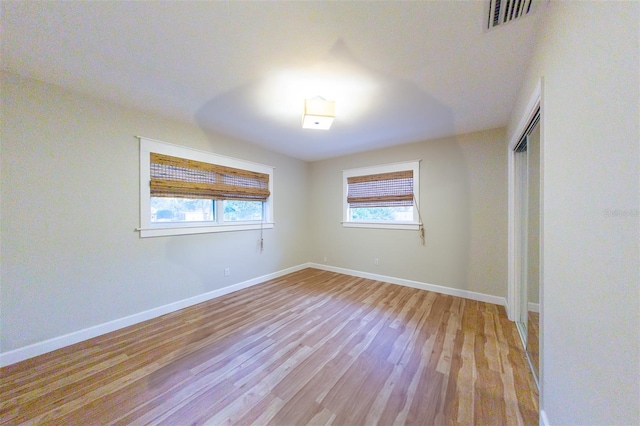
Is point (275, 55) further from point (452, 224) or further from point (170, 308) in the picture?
point (452, 224)

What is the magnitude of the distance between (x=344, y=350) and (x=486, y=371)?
3.79 ft

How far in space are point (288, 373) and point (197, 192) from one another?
256 centimetres

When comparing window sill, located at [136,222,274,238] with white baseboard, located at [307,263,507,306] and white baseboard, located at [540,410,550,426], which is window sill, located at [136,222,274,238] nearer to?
white baseboard, located at [307,263,507,306]

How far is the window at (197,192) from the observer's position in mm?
2674

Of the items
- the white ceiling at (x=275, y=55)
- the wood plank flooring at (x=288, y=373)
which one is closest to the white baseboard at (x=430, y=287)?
the wood plank flooring at (x=288, y=373)

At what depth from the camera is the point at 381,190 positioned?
4.05m

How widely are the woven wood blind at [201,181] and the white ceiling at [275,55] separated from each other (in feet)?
2.14

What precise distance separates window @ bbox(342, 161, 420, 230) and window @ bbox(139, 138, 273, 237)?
1669 mm

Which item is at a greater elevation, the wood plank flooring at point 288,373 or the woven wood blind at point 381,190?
the woven wood blind at point 381,190

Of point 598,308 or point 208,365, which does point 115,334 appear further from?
point 598,308

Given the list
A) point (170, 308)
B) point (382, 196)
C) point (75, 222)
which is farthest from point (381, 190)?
point (75, 222)

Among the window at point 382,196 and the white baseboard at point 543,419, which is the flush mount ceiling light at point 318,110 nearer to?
the window at point 382,196

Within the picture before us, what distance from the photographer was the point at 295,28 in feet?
4.64

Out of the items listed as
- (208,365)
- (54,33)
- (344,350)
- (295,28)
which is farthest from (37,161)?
(344,350)
